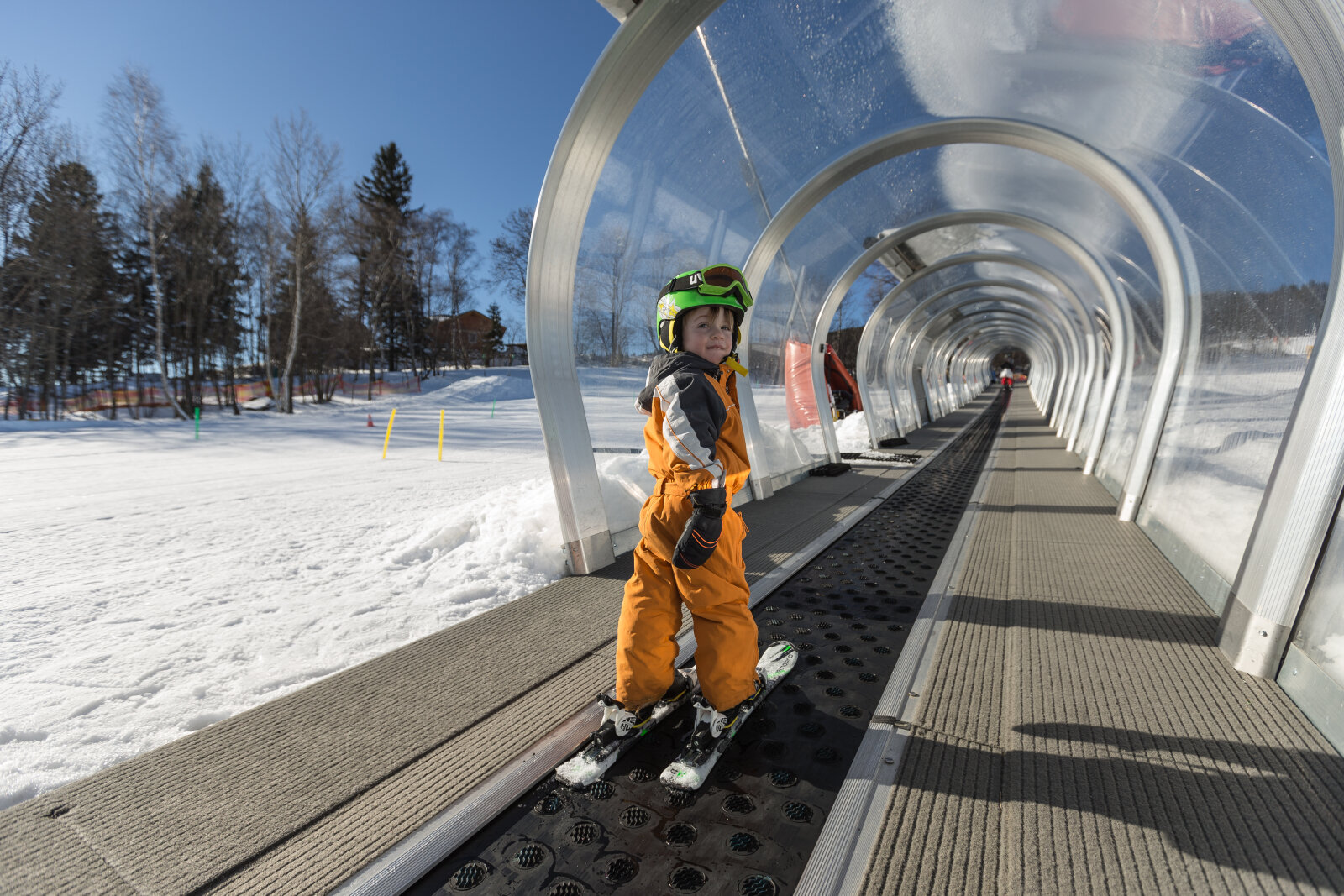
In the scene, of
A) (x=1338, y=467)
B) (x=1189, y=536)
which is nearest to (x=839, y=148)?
(x=1189, y=536)

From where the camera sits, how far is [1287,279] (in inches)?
142

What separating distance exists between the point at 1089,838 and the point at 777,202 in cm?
687

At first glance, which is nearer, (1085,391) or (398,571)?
(398,571)

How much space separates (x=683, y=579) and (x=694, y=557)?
0.58 ft

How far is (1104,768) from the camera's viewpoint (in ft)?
7.25

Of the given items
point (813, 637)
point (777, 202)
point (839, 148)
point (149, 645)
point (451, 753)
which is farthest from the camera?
point (777, 202)

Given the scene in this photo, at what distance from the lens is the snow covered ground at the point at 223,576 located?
262cm

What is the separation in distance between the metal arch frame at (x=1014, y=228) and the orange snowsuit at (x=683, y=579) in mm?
8313

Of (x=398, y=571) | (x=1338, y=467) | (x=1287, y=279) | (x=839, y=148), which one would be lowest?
(x=398, y=571)

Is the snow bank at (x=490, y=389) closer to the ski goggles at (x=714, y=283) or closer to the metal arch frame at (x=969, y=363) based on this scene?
the metal arch frame at (x=969, y=363)

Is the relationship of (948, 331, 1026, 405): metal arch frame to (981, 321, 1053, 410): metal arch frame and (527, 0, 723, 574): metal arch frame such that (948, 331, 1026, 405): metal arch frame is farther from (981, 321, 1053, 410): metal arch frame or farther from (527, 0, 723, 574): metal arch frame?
(527, 0, 723, 574): metal arch frame

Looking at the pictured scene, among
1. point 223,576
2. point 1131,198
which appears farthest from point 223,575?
point 1131,198

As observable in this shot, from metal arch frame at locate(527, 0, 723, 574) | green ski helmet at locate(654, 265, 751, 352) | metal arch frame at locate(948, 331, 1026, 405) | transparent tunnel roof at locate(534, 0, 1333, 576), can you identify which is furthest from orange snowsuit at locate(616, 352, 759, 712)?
metal arch frame at locate(948, 331, 1026, 405)

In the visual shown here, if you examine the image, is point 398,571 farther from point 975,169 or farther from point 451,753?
point 975,169
